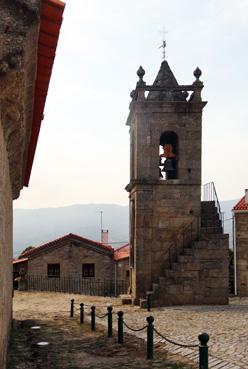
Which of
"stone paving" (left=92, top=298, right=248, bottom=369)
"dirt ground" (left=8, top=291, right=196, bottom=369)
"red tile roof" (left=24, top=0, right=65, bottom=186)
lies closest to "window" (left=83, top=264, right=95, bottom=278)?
"stone paving" (left=92, top=298, right=248, bottom=369)

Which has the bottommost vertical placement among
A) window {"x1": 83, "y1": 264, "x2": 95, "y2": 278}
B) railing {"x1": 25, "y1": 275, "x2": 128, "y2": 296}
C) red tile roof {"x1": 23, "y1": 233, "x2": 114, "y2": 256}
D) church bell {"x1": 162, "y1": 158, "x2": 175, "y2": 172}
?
railing {"x1": 25, "y1": 275, "x2": 128, "y2": 296}

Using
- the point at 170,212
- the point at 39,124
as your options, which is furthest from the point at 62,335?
the point at 170,212

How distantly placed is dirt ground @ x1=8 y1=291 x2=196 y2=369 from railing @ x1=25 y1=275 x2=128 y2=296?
41.4ft

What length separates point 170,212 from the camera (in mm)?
19281

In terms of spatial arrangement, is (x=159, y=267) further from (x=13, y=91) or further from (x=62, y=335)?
(x=13, y=91)

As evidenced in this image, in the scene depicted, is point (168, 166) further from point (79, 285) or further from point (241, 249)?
point (79, 285)

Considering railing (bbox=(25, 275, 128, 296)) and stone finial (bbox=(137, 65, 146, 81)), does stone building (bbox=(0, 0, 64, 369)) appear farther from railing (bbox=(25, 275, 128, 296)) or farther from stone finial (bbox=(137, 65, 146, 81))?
railing (bbox=(25, 275, 128, 296))

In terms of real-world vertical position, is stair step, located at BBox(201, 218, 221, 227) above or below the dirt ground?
above

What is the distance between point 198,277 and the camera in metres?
18.3

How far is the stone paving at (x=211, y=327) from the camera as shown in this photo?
29.8 feet

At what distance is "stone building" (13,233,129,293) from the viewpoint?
28814mm

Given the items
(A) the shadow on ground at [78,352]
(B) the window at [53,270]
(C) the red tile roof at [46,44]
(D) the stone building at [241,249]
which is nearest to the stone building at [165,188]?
(D) the stone building at [241,249]

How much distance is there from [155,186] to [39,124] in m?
12.3

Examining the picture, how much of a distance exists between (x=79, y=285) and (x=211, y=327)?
1705cm
